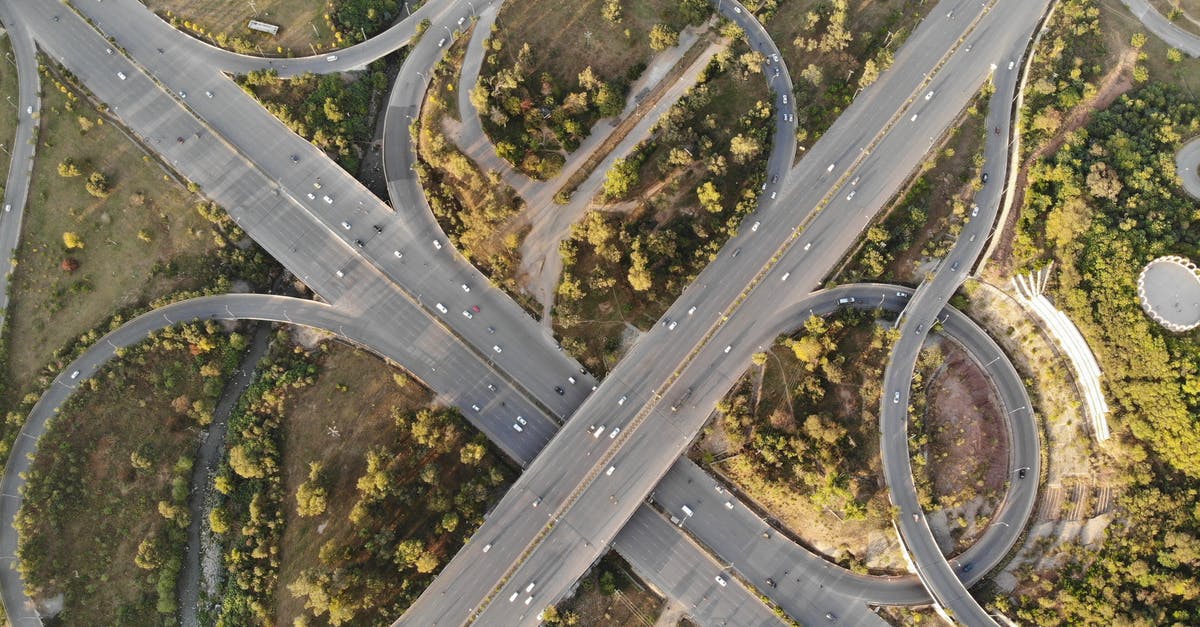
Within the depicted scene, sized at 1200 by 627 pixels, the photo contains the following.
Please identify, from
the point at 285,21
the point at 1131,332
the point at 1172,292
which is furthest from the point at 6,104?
the point at 1172,292

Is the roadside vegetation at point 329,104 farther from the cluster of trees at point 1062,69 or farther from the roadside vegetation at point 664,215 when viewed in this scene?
the cluster of trees at point 1062,69

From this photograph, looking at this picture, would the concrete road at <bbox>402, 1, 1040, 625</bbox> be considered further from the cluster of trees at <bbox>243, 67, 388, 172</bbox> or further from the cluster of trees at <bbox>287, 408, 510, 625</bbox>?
the cluster of trees at <bbox>243, 67, 388, 172</bbox>

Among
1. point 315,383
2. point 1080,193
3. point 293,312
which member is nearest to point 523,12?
point 293,312

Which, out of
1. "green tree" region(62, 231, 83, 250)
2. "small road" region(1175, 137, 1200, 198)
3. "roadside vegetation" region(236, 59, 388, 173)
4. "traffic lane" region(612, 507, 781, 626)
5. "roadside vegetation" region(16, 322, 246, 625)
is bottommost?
"roadside vegetation" region(16, 322, 246, 625)

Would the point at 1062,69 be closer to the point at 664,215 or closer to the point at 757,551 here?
the point at 664,215

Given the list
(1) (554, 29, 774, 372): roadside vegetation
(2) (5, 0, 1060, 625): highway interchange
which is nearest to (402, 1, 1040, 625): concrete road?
(2) (5, 0, 1060, 625): highway interchange

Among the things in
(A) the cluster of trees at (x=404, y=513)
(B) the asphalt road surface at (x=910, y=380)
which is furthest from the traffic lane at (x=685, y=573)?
(B) the asphalt road surface at (x=910, y=380)


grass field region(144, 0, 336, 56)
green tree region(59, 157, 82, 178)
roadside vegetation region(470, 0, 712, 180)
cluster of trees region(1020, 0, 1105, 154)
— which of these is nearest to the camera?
roadside vegetation region(470, 0, 712, 180)

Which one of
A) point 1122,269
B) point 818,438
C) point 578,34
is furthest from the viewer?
point 578,34
